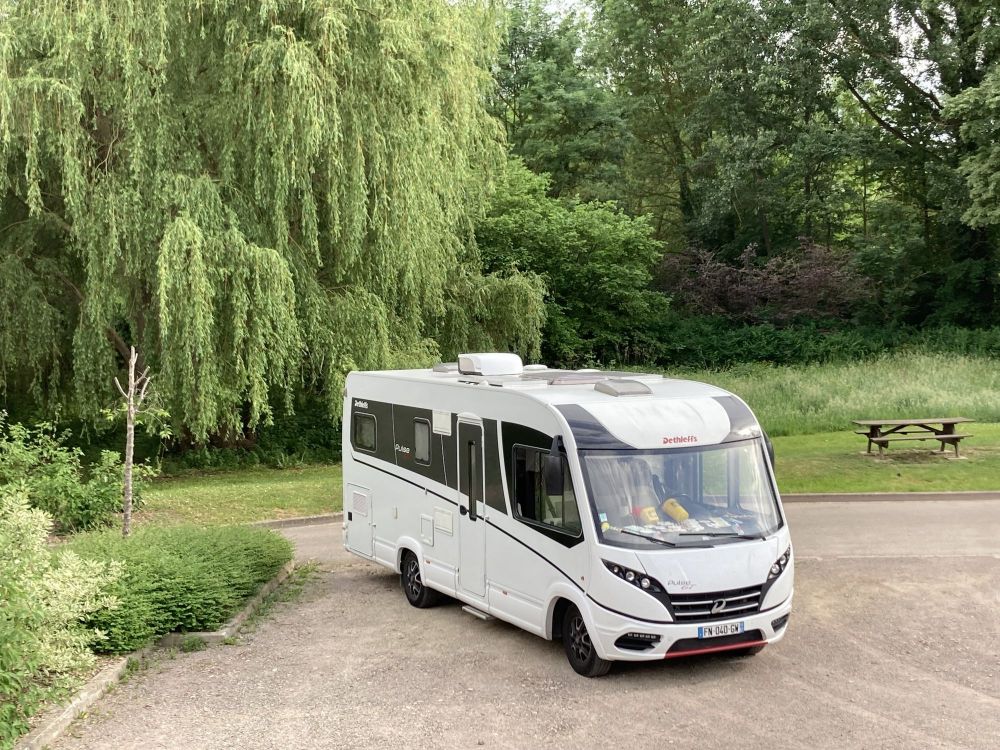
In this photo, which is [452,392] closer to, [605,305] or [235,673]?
[235,673]

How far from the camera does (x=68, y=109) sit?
715 inches

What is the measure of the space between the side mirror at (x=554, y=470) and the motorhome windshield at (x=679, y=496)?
0.22m

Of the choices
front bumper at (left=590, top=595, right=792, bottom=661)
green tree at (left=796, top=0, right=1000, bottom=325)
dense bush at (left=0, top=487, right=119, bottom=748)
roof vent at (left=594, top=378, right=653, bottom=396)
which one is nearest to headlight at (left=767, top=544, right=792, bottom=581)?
front bumper at (left=590, top=595, right=792, bottom=661)

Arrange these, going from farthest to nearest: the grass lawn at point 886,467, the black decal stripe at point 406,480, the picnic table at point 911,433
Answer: the picnic table at point 911,433, the grass lawn at point 886,467, the black decal stripe at point 406,480

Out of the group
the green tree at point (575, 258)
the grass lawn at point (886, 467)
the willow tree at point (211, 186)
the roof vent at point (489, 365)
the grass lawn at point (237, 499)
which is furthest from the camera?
the green tree at point (575, 258)

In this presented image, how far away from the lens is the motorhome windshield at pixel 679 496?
862 centimetres

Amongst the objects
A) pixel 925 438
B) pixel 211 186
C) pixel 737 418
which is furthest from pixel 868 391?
pixel 737 418

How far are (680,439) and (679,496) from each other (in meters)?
0.51

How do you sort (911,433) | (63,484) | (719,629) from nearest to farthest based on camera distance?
(719,629) → (63,484) → (911,433)

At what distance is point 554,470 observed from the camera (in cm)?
880

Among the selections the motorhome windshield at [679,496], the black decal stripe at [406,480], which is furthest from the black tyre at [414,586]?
the motorhome windshield at [679,496]

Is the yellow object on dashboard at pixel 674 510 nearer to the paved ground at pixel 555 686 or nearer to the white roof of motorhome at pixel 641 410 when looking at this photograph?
the white roof of motorhome at pixel 641 410

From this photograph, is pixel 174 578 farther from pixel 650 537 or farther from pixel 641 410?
pixel 641 410

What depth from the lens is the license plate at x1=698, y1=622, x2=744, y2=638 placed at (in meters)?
8.39
